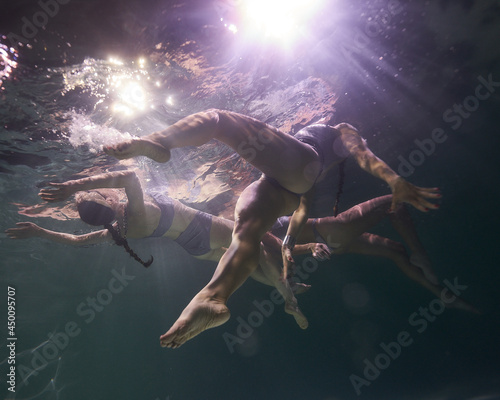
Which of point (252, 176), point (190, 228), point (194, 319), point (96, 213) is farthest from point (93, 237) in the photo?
point (252, 176)

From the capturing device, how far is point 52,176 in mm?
8672

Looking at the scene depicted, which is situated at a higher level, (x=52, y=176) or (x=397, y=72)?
(x=52, y=176)

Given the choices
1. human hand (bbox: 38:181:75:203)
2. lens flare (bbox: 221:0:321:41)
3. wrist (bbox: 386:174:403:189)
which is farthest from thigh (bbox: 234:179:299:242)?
lens flare (bbox: 221:0:321:41)

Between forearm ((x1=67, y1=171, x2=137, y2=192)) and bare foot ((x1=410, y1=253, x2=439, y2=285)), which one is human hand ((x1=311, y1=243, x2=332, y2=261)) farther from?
bare foot ((x1=410, y1=253, x2=439, y2=285))

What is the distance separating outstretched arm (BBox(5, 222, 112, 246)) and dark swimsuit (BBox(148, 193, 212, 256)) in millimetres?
1498

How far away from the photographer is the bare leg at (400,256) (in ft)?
21.4

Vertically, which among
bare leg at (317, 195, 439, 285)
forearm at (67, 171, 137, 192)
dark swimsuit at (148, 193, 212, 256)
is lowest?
bare leg at (317, 195, 439, 285)

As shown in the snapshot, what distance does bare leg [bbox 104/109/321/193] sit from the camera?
6.08 ft

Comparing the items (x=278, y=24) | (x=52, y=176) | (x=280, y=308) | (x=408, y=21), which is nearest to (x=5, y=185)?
(x=52, y=176)

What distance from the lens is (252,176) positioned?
429 inches

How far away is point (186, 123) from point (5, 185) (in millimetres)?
10667

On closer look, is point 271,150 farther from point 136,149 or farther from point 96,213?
point 96,213

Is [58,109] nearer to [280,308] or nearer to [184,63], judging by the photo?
[184,63]

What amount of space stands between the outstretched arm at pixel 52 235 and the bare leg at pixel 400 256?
7.30 meters
